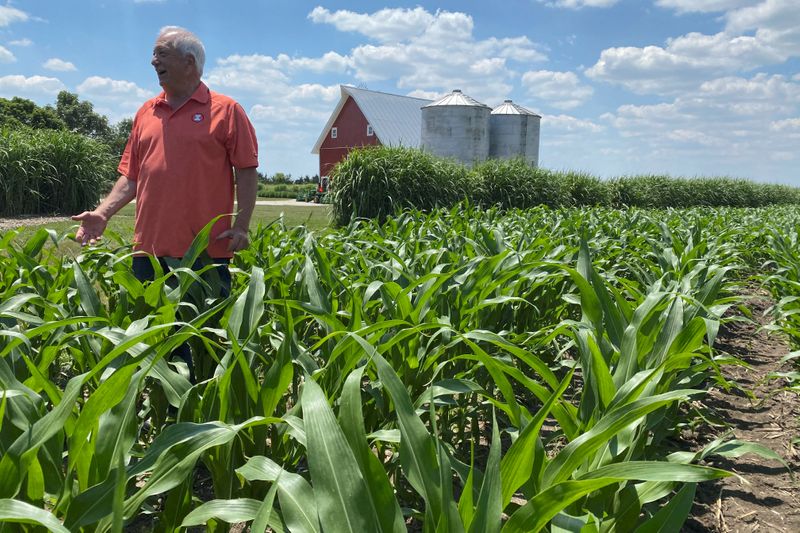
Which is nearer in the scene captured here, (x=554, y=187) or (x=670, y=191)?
(x=554, y=187)

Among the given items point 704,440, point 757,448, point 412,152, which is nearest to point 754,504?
point 704,440

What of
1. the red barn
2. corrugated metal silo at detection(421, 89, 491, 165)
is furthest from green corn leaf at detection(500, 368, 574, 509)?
the red barn

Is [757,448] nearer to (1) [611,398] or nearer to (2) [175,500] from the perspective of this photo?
(1) [611,398]

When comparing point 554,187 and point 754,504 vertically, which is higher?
point 554,187

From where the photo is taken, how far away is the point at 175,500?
125 cm

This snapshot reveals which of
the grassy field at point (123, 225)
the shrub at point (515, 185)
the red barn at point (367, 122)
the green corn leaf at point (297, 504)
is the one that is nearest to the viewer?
the green corn leaf at point (297, 504)

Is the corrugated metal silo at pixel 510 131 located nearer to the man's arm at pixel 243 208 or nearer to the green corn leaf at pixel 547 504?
the man's arm at pixel 243 208

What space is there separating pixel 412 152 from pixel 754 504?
8.39 meters

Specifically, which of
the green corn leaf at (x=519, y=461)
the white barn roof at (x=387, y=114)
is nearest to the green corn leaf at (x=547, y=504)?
the green corn leaf at (x=519, y=461)

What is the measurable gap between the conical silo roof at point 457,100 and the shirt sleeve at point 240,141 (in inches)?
874

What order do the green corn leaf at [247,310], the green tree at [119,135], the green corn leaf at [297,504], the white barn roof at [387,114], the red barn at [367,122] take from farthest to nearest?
1. the green tree at [119,135]
2. the red barn at [367,122]
3. the white barn roof at [387,114]
4. the green corn leaf at [247,310]
5. the green corn leaf at [297,504]

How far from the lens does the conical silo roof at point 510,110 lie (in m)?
26.8

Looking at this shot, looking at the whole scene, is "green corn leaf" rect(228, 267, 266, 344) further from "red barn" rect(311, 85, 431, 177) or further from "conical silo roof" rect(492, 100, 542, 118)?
"red barn" rect(311, 85, 431, 177)

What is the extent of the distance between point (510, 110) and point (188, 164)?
25630 mm
